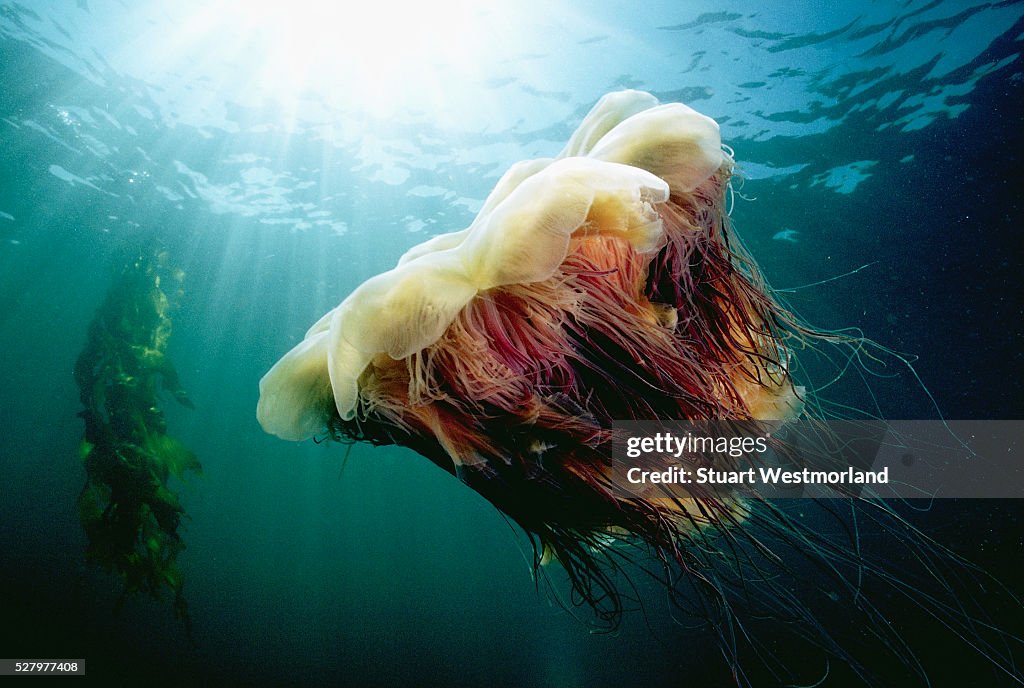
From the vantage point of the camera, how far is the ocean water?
9.95m

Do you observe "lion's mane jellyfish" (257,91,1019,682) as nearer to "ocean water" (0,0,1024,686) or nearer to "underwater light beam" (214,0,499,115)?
"ocean water" (0,0,1024,686)

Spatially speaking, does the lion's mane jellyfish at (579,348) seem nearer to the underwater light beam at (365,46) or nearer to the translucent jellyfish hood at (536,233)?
the translucent jellyfish hood at (536,233)

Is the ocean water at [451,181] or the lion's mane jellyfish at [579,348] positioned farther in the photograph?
the ocean water at [451,181]

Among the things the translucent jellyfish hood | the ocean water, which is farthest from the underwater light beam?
the translucent jellyfish hood

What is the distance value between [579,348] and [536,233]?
0.54m

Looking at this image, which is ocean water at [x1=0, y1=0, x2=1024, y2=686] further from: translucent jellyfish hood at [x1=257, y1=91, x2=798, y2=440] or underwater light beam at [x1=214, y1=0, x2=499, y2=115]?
translucent jellyfish hood at [x1=257, y1=91, x2=798, y2=440]

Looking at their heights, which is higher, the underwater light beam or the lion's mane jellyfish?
the underwater light beam

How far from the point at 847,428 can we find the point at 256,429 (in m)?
62.4

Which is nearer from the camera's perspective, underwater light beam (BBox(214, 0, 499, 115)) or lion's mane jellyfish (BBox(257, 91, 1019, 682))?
lion's mane jellyfish (BBox(257, 91, 1019, 682))

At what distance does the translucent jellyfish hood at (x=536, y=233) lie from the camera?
147 cm

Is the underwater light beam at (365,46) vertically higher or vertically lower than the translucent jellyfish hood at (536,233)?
higher

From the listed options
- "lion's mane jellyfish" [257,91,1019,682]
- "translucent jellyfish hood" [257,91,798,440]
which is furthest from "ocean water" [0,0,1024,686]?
"translucent jellyfish hood" [257,91,798,440]

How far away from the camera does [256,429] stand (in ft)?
186

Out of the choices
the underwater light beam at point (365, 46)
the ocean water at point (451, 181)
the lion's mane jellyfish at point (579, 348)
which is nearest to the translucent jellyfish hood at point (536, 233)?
the lion's mane jellyfish at point (579, 348)
